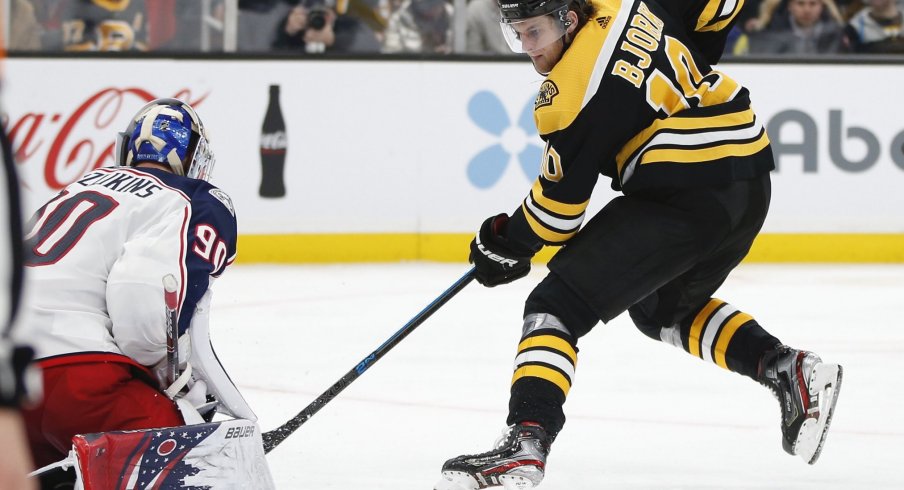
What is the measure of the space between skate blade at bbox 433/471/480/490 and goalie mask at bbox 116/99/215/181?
643mm

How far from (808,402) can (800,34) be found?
158 inches

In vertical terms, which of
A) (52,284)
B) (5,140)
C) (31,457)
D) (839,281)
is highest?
(5,140)

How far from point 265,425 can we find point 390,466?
1.52 ft

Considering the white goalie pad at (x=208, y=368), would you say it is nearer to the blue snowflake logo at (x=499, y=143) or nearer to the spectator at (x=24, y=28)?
the blue snowflake logo at (x=499, y=143)

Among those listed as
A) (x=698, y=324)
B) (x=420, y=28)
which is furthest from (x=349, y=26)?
(x=698, y=324)

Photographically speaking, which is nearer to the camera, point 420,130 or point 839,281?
point 839,281

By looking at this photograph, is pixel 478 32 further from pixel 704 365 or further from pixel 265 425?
pixel 265 425

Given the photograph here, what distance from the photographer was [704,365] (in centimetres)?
371

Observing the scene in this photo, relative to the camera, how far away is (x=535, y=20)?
229 cm

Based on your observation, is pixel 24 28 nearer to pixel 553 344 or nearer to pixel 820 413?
pixel 553 344

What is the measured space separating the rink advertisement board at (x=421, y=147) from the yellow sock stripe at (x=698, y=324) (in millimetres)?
3127

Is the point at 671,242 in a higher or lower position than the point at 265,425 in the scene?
higher

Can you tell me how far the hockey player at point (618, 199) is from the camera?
88.4 inches

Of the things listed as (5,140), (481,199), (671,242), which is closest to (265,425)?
(671,242)
